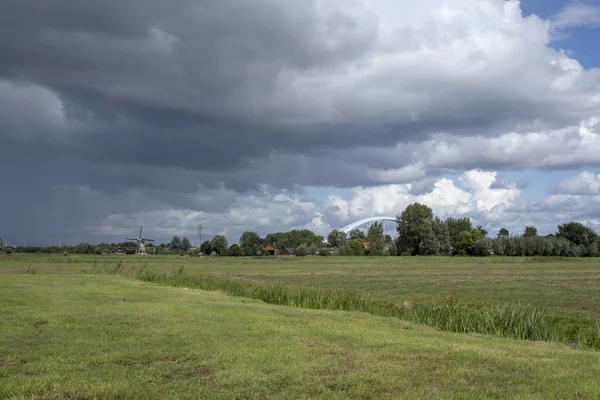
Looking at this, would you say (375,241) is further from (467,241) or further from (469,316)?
(469,316)

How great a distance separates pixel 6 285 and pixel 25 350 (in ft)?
58.9

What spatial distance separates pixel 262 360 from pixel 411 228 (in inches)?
6043

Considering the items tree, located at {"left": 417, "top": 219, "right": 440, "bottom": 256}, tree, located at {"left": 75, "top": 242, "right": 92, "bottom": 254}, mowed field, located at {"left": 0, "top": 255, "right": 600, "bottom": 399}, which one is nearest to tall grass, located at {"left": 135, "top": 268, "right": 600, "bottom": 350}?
mowed field, located at {"left": 0, "top": 255, "right": 600, "bottom": 399}

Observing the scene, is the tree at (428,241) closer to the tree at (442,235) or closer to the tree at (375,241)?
the tree at (442,235)

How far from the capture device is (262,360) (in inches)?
459

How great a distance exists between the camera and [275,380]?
393 inches

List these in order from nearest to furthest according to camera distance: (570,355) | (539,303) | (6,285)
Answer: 1. (570,355)
2. (6,285)
3. (539,303)

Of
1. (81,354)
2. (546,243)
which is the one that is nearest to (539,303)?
(81,354)

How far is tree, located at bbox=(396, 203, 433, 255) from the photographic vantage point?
160625mm

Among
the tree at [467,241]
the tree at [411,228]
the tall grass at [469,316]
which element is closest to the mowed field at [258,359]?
the tall grass at [469,316]

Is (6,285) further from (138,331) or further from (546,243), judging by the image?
(546,243)

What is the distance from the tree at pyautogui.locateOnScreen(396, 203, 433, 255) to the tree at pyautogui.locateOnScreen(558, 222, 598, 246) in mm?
42858

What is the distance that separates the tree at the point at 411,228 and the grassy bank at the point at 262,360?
145000mm

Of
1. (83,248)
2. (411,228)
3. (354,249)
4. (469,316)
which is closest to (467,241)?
(411,228)
